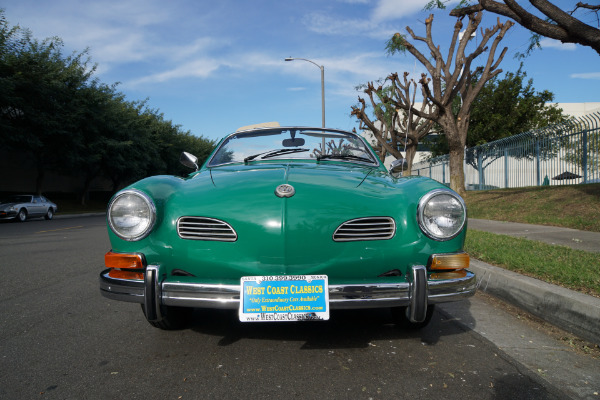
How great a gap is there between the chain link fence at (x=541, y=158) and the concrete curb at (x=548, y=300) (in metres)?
9.01

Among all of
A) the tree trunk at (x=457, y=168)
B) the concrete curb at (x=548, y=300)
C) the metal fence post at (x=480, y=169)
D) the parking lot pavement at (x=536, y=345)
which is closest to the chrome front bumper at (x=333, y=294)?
the parking lot pavement at (x=536, y=345)

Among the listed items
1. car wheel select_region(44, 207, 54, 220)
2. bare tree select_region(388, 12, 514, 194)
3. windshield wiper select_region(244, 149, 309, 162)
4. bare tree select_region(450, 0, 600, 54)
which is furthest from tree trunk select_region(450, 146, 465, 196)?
car wheel select_region(44, 207, 54, 220)

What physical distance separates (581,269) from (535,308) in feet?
3.02

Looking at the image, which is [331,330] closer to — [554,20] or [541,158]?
[554,20]

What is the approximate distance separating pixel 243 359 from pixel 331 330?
762 millimetres

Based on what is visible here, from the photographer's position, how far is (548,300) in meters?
3.50

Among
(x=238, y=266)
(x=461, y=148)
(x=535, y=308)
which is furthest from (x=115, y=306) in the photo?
(x=461, y=148)

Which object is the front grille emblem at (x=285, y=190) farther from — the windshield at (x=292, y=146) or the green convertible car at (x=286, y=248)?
the windshield at (x=292, y=146)

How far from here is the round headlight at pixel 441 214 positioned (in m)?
2.60

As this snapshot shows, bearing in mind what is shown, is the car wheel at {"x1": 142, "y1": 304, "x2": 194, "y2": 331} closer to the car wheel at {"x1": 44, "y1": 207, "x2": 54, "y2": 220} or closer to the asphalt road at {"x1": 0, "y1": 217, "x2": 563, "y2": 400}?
the asphalt road at {"x1": 0, "y1": 217, "x2": 563, "y2": 400}

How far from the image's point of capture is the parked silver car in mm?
17827

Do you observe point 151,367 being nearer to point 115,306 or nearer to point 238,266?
point 238,266

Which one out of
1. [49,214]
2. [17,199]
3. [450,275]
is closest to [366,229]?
[450,275]

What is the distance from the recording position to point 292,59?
2316 centimetres
